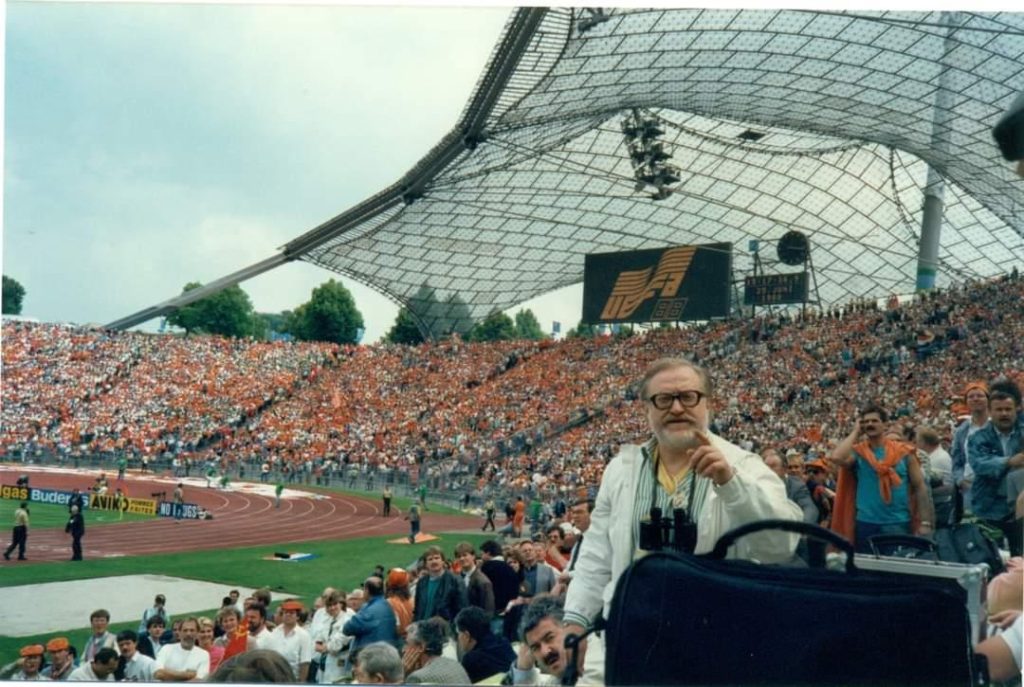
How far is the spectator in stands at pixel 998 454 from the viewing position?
14.4 ft

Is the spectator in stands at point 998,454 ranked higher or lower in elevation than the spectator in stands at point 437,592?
higher

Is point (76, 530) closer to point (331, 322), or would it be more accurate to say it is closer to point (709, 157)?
point (331, 322)

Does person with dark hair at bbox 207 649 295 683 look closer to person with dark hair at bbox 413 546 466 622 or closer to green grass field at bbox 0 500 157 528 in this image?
person with dark hair at bbox 413 546 466 622

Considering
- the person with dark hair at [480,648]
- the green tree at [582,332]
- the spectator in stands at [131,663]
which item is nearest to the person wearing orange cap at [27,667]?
the spectator in stands at [131,663]

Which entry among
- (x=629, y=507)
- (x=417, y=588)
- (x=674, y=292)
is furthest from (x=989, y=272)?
(x=629, y=507)

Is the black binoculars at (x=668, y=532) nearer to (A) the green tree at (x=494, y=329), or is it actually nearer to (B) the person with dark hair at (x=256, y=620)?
(B) the person with dark hair at (x=256, y=620)

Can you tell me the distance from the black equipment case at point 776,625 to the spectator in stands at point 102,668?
473 cm

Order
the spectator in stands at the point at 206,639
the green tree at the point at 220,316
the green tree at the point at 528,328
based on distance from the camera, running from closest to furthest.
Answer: the spectator in stands at the point at 206,639, the green tree at the point at 220,316, the green tree at the point at 528,328

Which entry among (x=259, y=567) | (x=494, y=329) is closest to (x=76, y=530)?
(x=259, y=567)

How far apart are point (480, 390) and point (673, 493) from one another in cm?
1536

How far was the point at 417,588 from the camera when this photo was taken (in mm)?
6609

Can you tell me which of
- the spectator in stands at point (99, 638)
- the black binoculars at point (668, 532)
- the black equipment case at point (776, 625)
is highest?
the black binoculars at point (668, 532)

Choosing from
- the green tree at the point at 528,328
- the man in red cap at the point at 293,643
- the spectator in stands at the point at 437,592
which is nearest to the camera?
the man in red cap at the point at 293,643

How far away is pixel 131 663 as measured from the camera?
6016 mm
